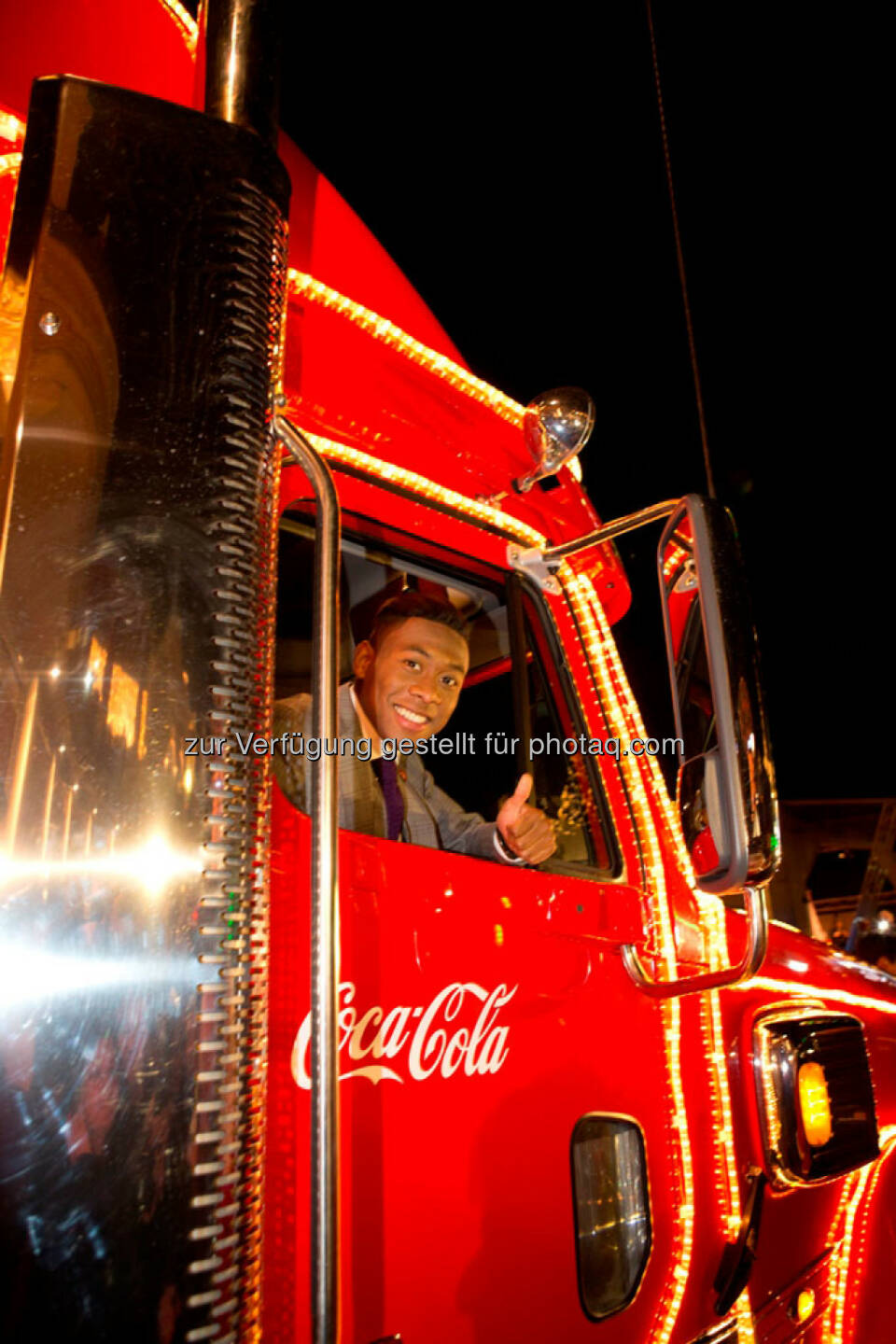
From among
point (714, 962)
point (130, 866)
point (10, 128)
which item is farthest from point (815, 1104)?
point (10, 128)

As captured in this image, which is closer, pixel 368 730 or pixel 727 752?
pixel 727 752

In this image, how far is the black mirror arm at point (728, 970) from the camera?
53.9 inches

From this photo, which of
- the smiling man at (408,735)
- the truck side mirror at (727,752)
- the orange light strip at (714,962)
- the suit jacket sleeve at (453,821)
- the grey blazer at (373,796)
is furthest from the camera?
the suit jacket sleeve at (453,821)

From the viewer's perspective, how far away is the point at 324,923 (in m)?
0.85

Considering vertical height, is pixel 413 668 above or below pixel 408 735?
above

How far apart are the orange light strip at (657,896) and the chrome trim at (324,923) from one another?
0.96 m

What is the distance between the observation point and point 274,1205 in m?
1.02

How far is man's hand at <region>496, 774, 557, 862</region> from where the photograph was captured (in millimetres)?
1616

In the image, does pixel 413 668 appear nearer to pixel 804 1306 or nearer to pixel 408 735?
pixel 408 735

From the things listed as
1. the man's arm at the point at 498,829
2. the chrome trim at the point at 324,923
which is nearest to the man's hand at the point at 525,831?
the man's arm at the point at 498,829

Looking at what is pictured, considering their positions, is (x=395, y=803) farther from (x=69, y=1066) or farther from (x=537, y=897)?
(x=69, y=1066)

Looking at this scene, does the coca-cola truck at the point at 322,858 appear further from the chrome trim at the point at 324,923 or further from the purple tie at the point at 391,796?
the purple tie at the point at 391,796

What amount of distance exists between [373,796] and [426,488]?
1.91ft

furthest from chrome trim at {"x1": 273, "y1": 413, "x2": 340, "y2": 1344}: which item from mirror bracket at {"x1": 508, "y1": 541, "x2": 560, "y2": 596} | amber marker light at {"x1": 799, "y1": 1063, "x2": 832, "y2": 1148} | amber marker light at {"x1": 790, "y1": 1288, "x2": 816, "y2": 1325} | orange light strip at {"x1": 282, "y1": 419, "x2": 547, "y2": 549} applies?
amber marker light at {"x1": 790, "y1": 1288, "x2": 816, "y2": 1325}
